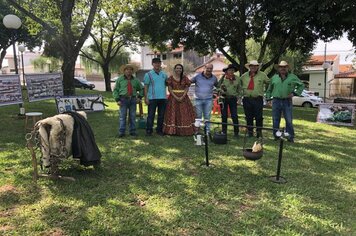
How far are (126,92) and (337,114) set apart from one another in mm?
6803

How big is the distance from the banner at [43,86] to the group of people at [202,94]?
4.07m

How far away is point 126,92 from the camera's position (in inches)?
288

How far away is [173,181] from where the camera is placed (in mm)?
4680

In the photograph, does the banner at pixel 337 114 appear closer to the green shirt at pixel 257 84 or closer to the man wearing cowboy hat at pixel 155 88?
the green shirt at pixel 257 84

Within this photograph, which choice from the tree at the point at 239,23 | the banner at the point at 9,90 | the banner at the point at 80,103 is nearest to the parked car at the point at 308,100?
the tree at the point at 239,23

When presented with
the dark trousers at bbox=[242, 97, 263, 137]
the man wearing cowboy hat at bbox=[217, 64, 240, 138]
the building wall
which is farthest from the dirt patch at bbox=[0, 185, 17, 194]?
the building wall

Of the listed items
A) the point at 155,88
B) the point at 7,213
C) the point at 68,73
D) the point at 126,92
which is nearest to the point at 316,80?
the point at 68,73

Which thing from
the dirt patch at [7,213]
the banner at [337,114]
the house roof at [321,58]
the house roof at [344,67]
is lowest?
the dirt patch at [7,213]

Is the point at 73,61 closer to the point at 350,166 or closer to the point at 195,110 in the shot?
the point at 195,110

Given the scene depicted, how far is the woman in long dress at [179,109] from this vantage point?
743 centimetres

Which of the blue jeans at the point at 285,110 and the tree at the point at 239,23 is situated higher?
the tree at the point at 239,23

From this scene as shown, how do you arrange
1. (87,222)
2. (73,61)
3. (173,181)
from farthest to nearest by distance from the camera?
(73,61) → (173,181) → (87,222)

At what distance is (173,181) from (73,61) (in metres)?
7.84

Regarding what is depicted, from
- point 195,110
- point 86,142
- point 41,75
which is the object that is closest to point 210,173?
point 86,142
